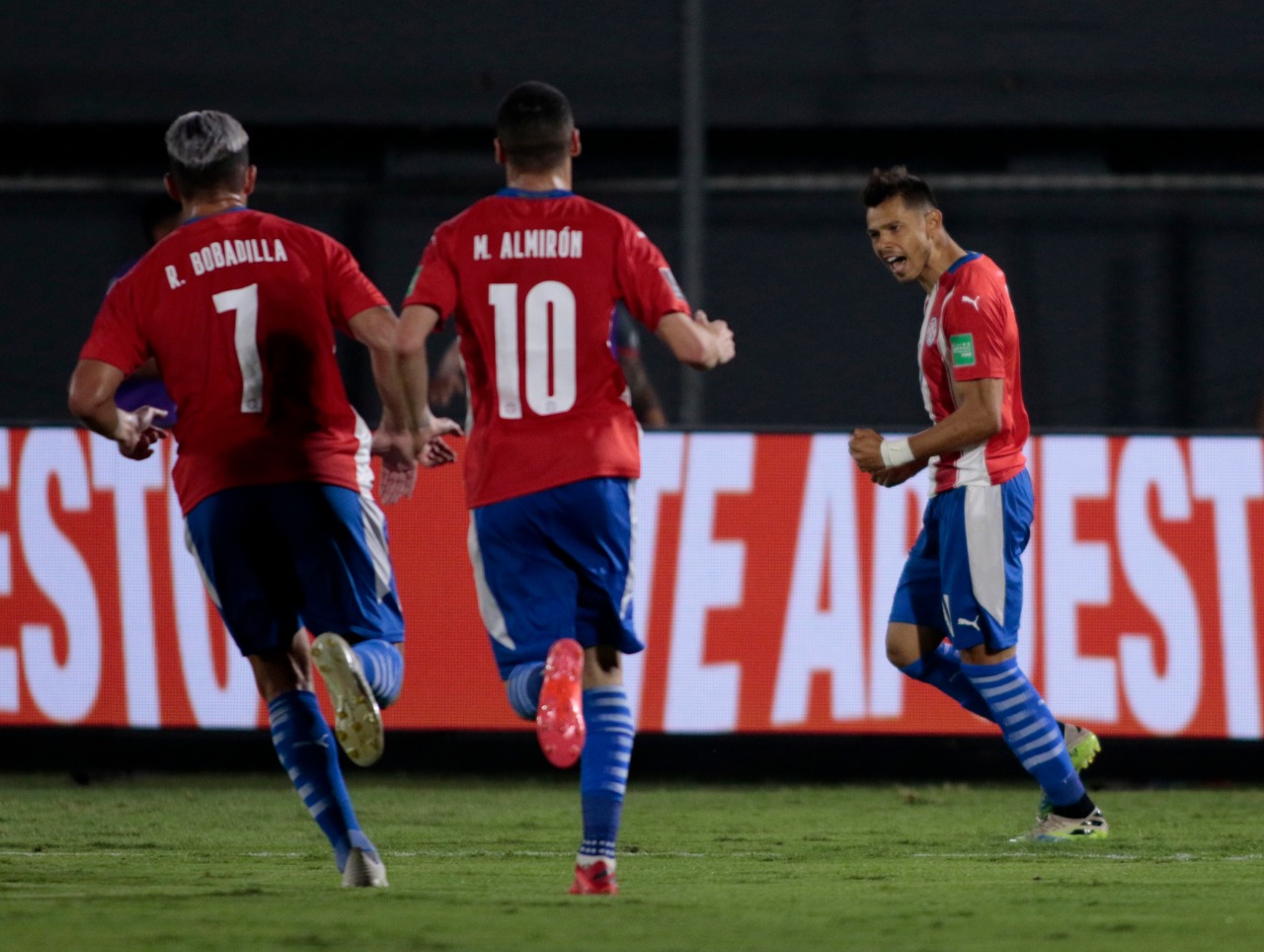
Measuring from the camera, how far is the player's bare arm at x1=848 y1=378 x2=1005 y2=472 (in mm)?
5918

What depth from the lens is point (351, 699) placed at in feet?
15.5

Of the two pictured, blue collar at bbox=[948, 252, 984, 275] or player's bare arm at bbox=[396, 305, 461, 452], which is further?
blue collar at bbox=[948, 252, 984, 275]

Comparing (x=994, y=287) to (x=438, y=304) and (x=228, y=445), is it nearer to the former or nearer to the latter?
(x=438, y=304)

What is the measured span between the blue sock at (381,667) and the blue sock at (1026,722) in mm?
1932

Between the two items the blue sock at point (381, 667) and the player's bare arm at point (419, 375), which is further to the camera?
the blue sock at point (381, 667)

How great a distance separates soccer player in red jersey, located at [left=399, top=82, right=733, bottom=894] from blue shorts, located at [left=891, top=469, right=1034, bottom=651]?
157 centimetres

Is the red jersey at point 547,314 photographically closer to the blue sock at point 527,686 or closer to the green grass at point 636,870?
the blue sock at point 527,686

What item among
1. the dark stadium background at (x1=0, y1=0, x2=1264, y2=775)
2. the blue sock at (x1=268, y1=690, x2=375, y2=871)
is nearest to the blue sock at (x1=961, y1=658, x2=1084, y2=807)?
the blue sock at (x1=268, y1=690, x2=375, y2=871)

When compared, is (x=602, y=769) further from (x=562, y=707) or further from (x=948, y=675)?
(x=948, y=675)

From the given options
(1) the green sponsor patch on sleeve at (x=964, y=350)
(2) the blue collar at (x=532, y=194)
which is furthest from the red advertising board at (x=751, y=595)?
(2) the blue collar at (x=532, y=194)

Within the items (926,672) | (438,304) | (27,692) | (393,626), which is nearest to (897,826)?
(926,672)

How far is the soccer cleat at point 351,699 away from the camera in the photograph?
4719 millimetres

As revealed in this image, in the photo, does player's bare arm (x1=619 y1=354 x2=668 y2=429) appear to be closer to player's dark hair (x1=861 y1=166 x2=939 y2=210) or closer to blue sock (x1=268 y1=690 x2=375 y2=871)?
player's dark hair (x1=861 y1=166 x2=939 y2=210)

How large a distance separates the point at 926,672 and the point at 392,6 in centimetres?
915
